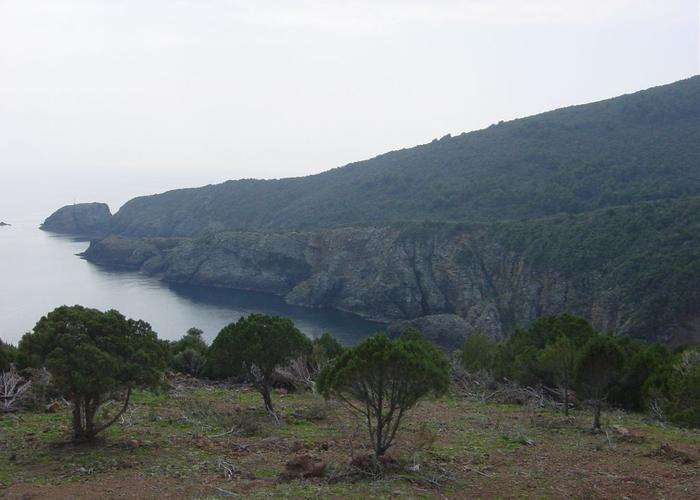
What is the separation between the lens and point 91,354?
10781mm

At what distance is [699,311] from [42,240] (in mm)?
113358

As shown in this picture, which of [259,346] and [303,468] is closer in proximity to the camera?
[303,468]

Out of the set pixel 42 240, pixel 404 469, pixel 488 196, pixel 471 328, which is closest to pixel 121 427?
pixel 404 469

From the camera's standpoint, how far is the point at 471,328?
57594mm

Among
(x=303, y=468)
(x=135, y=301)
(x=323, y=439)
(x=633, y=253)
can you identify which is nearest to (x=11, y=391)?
(x=323, y=439)

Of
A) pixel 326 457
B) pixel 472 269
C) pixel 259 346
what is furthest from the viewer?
pixel 472 269

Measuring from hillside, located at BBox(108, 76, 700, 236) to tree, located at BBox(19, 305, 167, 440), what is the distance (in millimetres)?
65116

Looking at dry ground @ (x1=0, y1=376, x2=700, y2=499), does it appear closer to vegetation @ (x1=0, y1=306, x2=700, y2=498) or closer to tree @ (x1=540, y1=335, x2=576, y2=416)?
vegetation @ (x1=0, y1=306, x2=700, y2=498)

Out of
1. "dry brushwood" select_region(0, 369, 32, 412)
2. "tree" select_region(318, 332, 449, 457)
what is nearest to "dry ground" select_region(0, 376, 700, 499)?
"dry brushwood" select_region(0, 369, 32, 412)

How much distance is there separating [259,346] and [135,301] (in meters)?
58.2

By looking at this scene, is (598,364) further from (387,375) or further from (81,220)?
(81,220)

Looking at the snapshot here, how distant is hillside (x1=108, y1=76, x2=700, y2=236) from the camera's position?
237 feet

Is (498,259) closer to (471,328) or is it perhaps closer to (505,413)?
(471,328)

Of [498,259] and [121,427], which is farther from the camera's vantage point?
[498,259]
